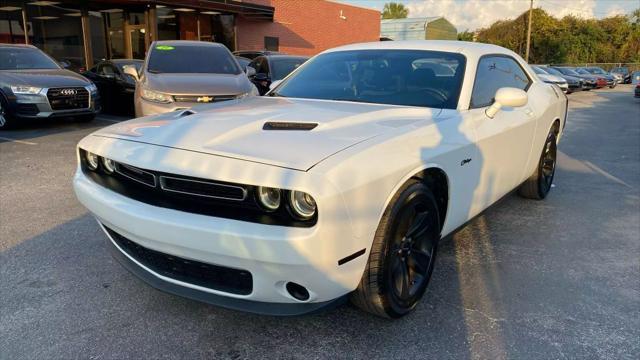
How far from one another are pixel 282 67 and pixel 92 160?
7994mm

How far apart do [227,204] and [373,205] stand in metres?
0.65

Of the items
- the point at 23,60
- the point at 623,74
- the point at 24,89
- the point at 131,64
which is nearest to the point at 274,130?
the point at 24,89

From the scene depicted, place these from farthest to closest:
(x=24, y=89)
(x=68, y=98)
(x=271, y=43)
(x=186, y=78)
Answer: (x=271, y=43) → (x=68, y=98) → (x=24, y=89) → (x=186, y=78)

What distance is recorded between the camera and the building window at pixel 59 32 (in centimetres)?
1727

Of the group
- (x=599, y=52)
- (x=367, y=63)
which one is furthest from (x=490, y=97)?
(x=599, y=52)

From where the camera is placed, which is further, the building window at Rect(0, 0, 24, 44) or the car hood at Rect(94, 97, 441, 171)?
the building window at Rect(0, 0, 24, 44)

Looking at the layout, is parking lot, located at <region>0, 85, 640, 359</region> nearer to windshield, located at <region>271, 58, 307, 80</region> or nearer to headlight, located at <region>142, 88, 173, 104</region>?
headlight, located at <region>142, 88, 173, 104</region>

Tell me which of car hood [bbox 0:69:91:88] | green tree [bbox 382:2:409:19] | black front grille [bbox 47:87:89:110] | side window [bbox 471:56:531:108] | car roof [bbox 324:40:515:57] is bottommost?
black front grille [bbox 47:87:89:110]

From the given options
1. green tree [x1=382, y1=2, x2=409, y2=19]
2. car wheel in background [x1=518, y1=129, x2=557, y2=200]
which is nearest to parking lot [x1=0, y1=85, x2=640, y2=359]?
car wheel in background [x1=518, y1=129, x2=557, y2=200]

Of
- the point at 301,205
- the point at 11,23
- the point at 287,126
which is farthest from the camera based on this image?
the point at 11,23

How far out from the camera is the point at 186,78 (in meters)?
7.58

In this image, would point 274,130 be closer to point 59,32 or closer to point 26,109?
point 26,109

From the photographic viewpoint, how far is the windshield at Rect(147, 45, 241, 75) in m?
8.07

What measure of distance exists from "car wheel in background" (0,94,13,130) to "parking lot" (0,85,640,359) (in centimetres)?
461
